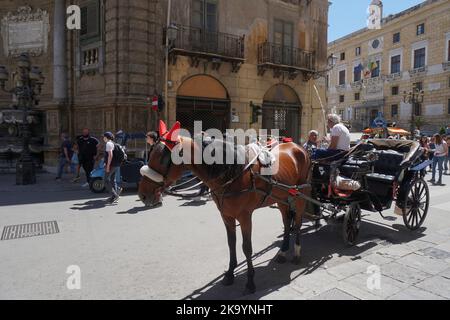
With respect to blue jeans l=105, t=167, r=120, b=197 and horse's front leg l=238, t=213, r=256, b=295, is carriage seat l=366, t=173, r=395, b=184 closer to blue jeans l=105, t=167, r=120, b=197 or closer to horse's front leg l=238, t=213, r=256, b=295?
horse's front leg l=238, t=213, r=256, b=295

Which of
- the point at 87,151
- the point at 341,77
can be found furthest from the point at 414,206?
the point at 341,77

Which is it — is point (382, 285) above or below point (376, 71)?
below

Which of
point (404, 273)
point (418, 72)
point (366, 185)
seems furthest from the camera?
point (418, 72)

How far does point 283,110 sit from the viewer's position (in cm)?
1809

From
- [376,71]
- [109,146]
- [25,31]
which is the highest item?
[376,71]

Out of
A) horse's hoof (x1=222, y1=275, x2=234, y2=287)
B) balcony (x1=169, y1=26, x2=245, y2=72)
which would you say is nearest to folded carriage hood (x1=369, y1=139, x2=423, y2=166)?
horse's hoof (x1=222, y1=275, x2=234, y2=287)

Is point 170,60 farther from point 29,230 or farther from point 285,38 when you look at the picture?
point 29,230

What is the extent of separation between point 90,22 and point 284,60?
9245mm

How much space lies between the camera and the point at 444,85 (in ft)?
120

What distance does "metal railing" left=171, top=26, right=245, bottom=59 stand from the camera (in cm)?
1417

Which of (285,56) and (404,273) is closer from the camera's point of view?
(404,273)

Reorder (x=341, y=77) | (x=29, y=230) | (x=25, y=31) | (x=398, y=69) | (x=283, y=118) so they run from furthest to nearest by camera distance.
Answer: (x=341, y=77) < (x=398, y=69) < (x=283, y=118) < (x=25, y=31) < (x=29, y=230)

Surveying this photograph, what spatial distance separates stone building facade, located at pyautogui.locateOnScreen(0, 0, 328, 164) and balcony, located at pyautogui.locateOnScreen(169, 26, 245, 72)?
0.15 ft

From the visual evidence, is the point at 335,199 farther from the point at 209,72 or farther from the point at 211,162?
the point at 209,72
